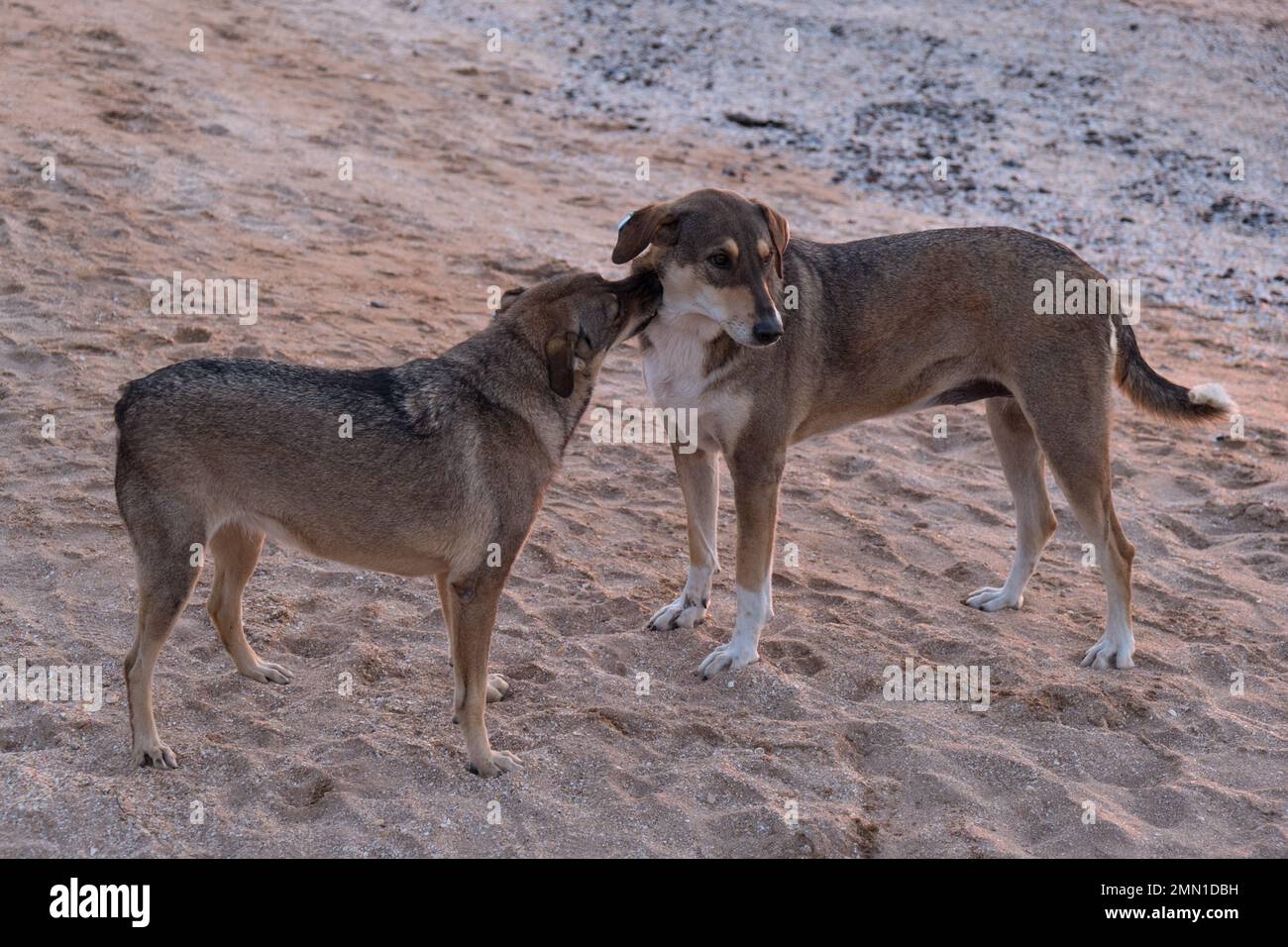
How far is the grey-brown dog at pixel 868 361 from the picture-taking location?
6336mm

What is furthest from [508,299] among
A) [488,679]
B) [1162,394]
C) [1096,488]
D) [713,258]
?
[1162,394]

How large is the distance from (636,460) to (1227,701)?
3895 mm

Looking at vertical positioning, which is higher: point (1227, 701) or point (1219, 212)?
point (1219, 212)

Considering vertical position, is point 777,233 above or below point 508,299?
above

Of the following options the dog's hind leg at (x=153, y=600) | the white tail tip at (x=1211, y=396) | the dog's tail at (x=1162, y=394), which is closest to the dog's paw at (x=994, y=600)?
the dog's tail at (x=1162, y=394)

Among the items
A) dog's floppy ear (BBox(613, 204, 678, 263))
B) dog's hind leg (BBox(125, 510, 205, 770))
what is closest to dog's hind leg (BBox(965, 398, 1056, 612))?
dog's floppy ear (BBox(613, 204, 678, 263))

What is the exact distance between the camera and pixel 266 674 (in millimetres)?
6051

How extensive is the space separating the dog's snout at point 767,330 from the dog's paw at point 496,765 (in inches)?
84.5

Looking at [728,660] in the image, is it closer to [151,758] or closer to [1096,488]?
[1096,488]

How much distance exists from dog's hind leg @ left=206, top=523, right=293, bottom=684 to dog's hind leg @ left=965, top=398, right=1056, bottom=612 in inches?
150

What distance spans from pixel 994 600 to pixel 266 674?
3.90 metres

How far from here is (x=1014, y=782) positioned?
5.64 meters
